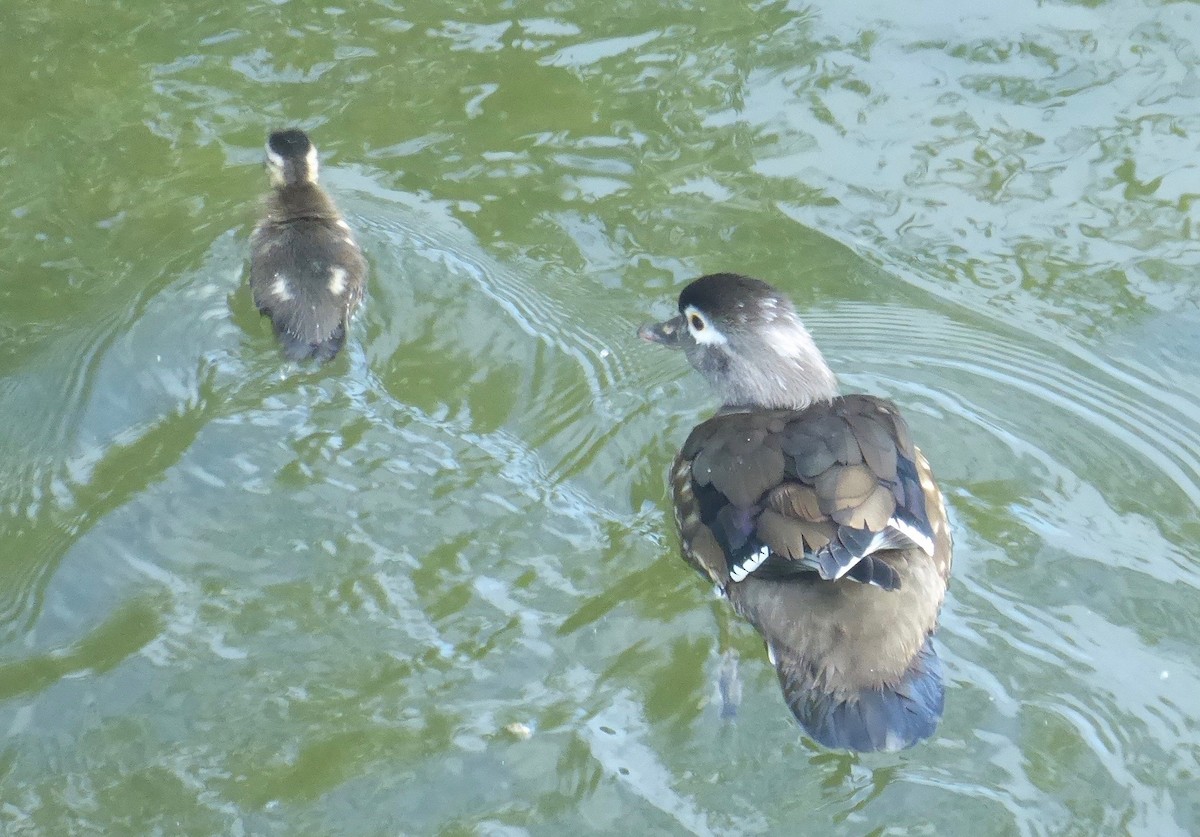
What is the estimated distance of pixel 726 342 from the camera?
150 inches

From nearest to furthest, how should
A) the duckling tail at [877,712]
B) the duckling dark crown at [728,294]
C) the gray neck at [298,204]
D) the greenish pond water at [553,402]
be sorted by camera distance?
1. the duckling tail at [877,712]
2. the greenish pond water at [553,402]
3. the duckling dark crown at [728,294]
4. the gray neck at [298,204]

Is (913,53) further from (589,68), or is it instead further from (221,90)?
(221,90)

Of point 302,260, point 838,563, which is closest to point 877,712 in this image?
point 838,563

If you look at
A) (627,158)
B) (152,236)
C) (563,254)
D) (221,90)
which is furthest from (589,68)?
(152,236)

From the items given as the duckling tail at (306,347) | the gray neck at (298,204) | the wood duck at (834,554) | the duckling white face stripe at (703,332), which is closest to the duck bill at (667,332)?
the duckling white face stripe at (703,332)

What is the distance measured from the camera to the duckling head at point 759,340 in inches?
147

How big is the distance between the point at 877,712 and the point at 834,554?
363 millimetres

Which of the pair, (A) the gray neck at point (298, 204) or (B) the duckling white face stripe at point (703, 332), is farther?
(A) the gray neck at point (298, 204)

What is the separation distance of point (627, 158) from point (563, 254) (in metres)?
0.52

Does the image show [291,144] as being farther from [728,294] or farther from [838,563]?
[838,563]

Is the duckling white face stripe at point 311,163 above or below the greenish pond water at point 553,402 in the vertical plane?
above

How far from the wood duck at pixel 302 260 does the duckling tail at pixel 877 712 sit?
→ 1831mm

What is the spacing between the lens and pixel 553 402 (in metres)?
3.88

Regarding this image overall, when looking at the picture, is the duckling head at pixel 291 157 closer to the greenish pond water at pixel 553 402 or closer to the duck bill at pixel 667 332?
the greenish pond water at pixel 553 402
